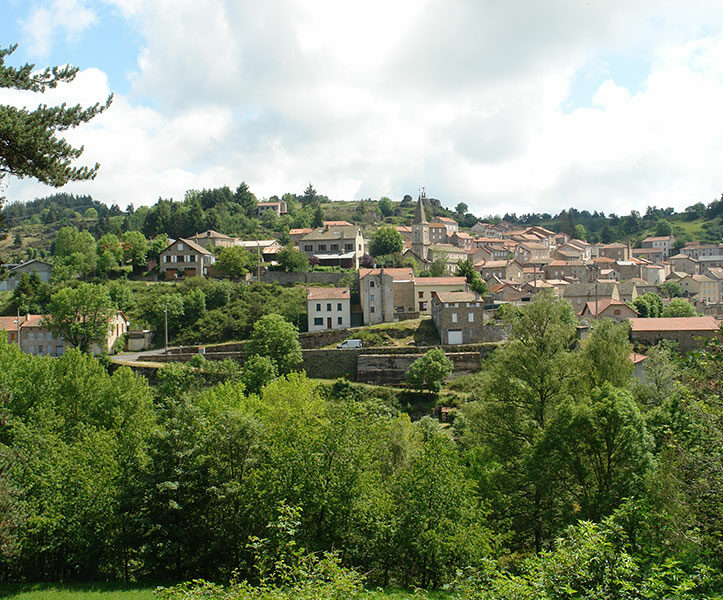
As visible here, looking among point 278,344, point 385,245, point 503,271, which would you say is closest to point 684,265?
point 503,271

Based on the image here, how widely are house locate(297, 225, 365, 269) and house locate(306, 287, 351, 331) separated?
14875mm

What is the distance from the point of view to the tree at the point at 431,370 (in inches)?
1617

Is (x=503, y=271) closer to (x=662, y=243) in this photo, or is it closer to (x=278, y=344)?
(x=278, y=344)

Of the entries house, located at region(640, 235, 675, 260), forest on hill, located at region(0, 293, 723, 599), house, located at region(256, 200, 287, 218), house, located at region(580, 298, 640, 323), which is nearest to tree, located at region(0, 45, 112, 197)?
forest on hill, located at region(0, 293, 723, 599)

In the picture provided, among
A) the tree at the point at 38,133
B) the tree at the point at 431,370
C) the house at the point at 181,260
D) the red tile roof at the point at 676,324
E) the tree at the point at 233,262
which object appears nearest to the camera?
the tree at the point at 38,133

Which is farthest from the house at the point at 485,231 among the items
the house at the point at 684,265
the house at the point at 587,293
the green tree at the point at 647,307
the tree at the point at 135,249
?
the tree at the point at 135,249

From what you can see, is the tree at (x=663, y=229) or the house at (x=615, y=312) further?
the tree at (x=663, y=229)

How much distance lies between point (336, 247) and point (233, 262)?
41.6 feet

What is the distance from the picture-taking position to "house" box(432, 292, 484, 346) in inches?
1881

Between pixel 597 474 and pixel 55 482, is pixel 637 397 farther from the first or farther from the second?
pixel 55 482

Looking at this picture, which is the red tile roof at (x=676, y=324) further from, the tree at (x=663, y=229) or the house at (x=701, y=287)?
the tree at (x=663, y=229)

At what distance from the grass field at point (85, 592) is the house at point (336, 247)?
170 feet

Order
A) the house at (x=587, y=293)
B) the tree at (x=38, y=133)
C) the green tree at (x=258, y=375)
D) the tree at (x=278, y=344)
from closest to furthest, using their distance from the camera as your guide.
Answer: the tree at (x=38, y=133), the green tree at (x=258, y=375), the tree at (x=278, y=344), the house at (x=587, y=293)

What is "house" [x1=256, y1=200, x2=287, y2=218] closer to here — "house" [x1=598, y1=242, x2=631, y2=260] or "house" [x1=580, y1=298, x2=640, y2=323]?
"house" [x1=598, y1=242, x2=631, y2=260]
